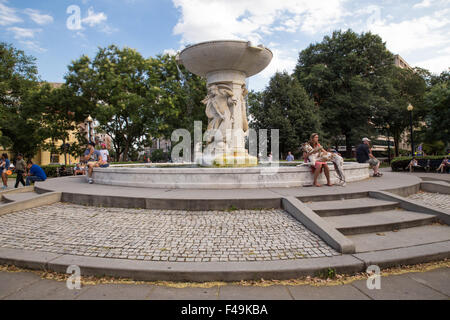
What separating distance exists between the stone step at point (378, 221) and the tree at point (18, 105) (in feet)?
86.5

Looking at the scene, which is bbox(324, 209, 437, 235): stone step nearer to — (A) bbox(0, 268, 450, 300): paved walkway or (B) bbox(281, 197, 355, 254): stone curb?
(B) bbox(281, 197, 355, 254): stone curb

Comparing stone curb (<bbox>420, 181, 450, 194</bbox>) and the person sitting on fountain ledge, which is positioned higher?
the person sitting on fountain ledge

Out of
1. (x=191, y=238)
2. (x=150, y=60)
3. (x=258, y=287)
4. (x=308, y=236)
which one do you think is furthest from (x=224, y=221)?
(x=150, y=60)

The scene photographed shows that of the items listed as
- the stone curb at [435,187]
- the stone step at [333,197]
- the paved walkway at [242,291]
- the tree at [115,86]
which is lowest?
the paved walkway at [242,291]

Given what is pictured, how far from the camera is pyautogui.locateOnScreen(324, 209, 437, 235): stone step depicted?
443cm

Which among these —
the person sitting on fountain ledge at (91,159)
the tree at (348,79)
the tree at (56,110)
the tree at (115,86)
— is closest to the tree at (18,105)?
the tree at (56,110)

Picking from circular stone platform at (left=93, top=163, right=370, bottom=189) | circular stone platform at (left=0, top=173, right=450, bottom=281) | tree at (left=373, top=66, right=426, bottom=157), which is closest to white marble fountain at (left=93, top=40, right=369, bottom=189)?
circular stone platform at (left=93, top=163, right=370, bottom=189)

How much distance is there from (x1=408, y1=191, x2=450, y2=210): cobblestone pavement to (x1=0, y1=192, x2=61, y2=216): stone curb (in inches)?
382

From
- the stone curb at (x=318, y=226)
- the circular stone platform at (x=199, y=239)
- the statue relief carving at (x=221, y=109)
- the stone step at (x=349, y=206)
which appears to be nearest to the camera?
the circular stone platform at (x=199, y=239)

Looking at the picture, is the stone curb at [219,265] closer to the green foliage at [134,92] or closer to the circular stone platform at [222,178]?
the circular stone platform at [222,178]

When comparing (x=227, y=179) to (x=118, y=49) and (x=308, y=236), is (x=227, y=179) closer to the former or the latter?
(x=308, y=236)

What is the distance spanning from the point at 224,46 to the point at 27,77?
1245 inches

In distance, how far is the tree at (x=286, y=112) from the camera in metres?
26.8

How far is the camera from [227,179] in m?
7.25
